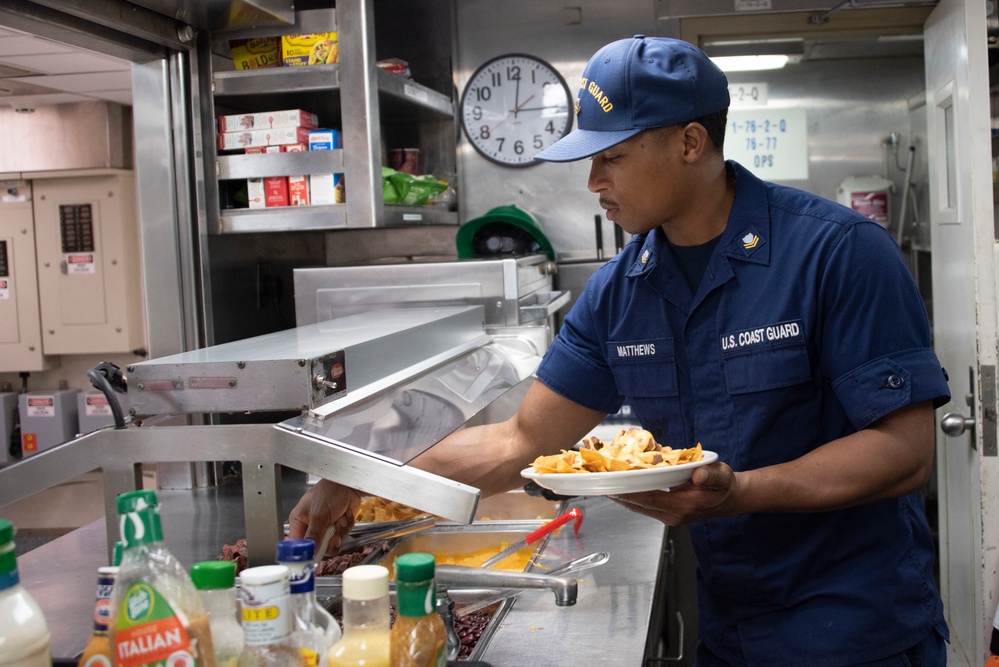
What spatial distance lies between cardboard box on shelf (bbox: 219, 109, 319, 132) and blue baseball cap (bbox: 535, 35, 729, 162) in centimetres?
171

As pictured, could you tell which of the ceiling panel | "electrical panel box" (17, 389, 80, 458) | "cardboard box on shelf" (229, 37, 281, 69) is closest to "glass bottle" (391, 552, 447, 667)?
"cardboard box on shelf" (229, 37, 281, 69)

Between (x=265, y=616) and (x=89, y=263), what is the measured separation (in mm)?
5168

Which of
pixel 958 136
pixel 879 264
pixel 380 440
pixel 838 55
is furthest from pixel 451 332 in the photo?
pixel 838 55

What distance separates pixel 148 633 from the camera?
1.02 metres

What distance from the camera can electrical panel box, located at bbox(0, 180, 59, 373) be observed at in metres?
5.74

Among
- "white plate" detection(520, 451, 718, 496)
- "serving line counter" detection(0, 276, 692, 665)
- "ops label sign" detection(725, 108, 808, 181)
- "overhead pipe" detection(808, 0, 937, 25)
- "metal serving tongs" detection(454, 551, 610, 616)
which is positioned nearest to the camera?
"white plate" detection(520, 451, 718, 496)

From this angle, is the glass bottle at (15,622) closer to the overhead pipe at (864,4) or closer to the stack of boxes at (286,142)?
the stack of boxes at (286,142)

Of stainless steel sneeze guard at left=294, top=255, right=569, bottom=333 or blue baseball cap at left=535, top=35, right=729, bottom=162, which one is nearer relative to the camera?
blue baseball cap at left=535, top=35, right=729, bottom=162

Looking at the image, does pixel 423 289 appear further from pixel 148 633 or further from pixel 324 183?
pixel 148 633

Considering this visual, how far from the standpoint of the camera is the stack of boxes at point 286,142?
332cm

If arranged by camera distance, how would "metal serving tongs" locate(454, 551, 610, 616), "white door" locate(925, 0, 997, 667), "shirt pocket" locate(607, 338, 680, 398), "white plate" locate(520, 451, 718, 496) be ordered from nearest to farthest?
"white plate" locate(520, 451, 718, 496)
"shirt pocket" locate(607, 338, 680, 398)
"metal serving tongs" locate(454, 551, 610, 616)
"white door" locate(925, 0, 997, 667)

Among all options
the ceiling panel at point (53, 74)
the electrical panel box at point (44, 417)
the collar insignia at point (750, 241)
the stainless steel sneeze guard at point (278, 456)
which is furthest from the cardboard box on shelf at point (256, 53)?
the electrical panel box at point (44, 417)

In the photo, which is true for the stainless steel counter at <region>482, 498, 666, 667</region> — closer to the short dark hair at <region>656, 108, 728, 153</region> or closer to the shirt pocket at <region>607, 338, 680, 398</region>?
the shirt pocket at <region>607, 338, 680, 398</region>

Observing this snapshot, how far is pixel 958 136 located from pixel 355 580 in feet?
9.47
